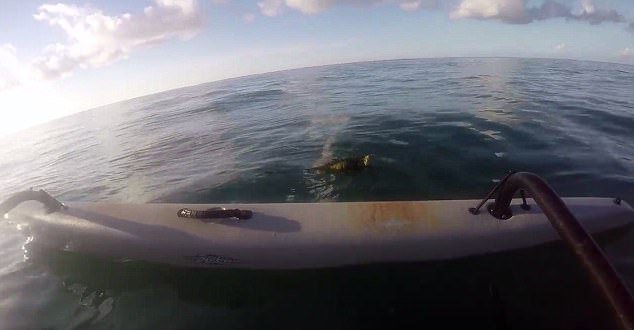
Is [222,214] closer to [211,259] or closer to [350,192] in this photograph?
[211,259]

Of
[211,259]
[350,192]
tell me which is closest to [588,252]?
[211,259]

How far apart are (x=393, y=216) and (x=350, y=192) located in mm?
3020

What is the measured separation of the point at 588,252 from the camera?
2156 millimetres

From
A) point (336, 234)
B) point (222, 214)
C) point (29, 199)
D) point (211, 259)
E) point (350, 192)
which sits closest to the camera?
point (336, 234)

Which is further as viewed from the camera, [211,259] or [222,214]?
[222,214]

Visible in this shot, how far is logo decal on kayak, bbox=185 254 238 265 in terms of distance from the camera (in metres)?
5.86

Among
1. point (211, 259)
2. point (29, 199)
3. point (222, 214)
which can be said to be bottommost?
point (211, 259)

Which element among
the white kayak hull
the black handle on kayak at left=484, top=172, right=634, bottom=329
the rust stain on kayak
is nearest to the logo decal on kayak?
the white kayak hull

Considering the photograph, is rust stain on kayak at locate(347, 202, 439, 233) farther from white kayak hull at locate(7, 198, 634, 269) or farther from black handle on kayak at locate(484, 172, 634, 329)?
black handle on kayak at locate(484, 172, 634, 329)

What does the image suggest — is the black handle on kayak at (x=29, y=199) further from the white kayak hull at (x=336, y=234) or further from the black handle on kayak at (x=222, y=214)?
the black handle on kayak at (x=222, y=214)

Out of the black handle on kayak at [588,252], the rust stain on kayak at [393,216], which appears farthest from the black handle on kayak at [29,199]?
the black handle on kayak at [588,252]

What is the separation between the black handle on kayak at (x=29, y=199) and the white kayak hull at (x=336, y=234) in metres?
1.48

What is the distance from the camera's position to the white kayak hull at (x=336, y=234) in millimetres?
5598

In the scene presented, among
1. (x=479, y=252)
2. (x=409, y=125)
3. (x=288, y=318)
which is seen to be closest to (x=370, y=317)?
(x=288, y=318)
